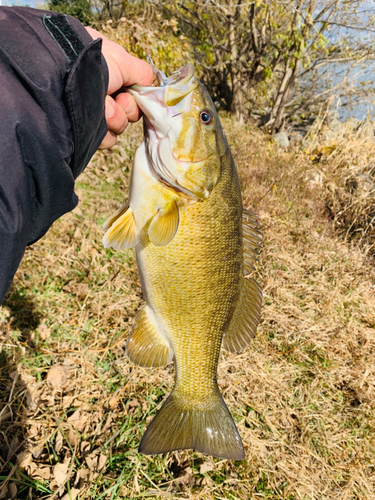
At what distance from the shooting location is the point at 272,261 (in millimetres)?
4328

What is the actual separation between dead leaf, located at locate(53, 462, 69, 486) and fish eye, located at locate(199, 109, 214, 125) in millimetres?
2282

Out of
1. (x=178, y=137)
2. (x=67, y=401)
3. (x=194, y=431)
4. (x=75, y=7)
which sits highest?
(x=178, y=137)

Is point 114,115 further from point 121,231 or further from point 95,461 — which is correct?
point 95,461

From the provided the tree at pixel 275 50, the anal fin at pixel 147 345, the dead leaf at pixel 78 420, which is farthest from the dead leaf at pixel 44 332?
the tree at pixel 275 50

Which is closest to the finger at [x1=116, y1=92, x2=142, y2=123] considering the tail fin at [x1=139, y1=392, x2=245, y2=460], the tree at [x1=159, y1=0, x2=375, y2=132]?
the tail fin at [x1=139, y1=392, x2=245, y2=460]

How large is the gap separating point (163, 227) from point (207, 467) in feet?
6.33

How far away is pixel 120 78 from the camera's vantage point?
63.5 inches

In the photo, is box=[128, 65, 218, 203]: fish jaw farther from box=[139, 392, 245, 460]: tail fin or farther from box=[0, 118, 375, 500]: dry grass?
box=[0, 118, 375, 500]: dry grass

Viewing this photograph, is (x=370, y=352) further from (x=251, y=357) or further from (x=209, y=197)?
(x=209, y=197)

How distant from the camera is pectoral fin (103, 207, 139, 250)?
159 centimetres

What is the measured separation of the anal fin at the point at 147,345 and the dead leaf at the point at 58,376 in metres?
1.20

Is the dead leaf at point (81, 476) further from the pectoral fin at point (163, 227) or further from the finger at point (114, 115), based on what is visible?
the finger at point (114, 115)

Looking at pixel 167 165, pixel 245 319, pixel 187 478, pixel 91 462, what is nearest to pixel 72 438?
pixel 91 462

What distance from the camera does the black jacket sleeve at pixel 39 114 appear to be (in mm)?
997
